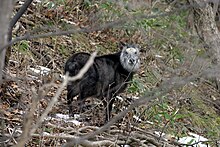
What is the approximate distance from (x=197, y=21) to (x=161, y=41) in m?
1.86

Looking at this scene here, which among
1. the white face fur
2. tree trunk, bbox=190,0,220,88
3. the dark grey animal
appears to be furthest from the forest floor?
tree trunk, bbox=190,0,220,88

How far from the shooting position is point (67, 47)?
9883 mm

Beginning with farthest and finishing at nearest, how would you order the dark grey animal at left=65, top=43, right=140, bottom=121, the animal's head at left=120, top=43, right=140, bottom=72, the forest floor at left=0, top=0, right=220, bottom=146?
the animal's head at left=120, top=43, right=140, bottom=72 < the dark grey animal at left=65, top=43, right=140, bottom=121 < the forest floor at left=0, top=0, right=220, bottom=146

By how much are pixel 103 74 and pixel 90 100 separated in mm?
749

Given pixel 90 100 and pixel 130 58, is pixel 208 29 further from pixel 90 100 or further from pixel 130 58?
pixel 90 100

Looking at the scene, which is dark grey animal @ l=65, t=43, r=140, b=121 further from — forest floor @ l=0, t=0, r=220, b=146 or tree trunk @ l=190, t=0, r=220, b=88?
tree trunk @ l=190, t=0, r=220, b=88

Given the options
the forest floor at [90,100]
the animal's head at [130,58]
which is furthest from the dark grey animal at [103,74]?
the forest floor at [90,100]

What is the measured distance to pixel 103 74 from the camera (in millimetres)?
7617

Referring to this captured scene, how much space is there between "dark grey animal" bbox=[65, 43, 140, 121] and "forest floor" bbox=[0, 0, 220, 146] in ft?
0.65

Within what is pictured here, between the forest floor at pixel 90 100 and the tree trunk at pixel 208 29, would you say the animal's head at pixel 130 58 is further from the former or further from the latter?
the tree trunk at pixel 208 29

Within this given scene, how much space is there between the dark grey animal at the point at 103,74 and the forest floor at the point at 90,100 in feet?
0.65

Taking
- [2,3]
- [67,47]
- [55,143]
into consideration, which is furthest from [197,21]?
[2,3]

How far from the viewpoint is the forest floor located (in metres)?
5.55

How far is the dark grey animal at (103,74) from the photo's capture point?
706cm
